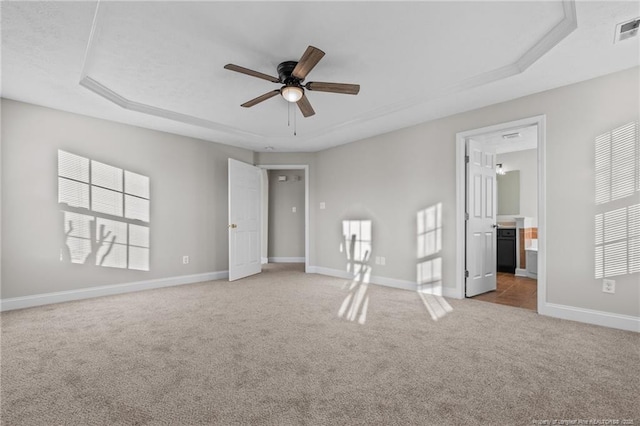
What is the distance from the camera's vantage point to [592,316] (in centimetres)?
300

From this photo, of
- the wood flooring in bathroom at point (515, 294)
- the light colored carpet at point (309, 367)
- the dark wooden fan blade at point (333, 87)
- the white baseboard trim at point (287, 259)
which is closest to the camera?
the light colored carpet at point (309, 367)

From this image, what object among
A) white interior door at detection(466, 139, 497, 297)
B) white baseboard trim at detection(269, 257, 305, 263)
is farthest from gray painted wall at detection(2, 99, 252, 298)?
white interior door at detection(466, 139, 497, 297)

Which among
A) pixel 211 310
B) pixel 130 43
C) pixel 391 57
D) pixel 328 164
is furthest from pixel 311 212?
pixel 130 43

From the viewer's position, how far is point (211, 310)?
3.50m

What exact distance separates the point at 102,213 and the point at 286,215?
440cm

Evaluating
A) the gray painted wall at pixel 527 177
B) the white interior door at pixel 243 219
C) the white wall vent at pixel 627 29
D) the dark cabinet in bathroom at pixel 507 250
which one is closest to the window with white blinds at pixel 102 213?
the white interior door at pixel 243 219

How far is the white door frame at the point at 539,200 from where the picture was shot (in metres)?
3.34

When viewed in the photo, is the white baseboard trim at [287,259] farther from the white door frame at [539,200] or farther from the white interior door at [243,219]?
the white door frame at [539,200]

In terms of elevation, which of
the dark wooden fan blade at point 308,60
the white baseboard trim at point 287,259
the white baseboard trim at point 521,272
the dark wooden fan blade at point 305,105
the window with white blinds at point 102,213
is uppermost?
the dark wooden fan blade at point 308,60

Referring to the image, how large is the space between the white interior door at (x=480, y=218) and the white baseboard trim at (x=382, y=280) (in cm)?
28

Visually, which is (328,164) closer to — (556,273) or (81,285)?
(556,273)

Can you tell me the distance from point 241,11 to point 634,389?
360 centimetres

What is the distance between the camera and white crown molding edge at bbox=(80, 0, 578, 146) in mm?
2339

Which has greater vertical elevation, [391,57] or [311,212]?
[391,57]
